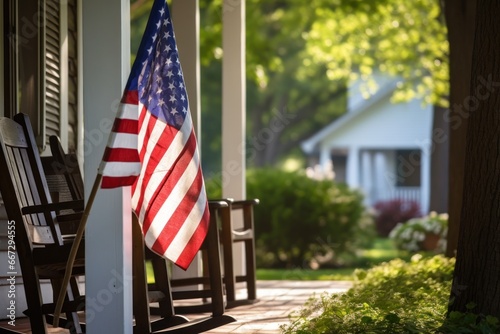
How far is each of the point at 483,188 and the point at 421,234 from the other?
11999 mm

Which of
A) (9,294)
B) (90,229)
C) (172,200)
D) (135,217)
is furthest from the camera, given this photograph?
(9,294)

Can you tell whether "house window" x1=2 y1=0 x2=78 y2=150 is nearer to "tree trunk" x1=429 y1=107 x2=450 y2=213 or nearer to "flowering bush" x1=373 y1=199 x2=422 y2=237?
"tree trunk" x1=429 y1=107 x2=450 y2=213

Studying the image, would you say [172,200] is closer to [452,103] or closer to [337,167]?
[452,103]

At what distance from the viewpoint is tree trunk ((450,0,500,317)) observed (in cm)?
482

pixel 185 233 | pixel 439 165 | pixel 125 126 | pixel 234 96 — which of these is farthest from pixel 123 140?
pixel 439 165

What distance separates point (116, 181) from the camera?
4301 mm

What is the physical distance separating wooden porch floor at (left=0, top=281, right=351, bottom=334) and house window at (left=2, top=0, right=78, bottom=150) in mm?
1627

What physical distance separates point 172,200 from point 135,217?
0.41 metres

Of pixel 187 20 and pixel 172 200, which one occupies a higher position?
pixel 187 20

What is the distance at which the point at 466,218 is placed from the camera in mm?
5000

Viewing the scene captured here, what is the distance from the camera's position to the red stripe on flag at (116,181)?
14.0ft

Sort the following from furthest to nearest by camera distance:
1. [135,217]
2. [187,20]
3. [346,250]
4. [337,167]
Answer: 1. [337,167]
2. [346,250]
3. [187,20]
4. [135,217]

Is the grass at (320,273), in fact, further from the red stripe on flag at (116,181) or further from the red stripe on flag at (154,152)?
the red stripe on flag at (116,181)

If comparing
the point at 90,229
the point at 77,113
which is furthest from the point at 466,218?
the point at 77,113
